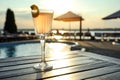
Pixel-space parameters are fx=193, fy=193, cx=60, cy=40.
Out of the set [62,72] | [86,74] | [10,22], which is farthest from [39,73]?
[10,22]

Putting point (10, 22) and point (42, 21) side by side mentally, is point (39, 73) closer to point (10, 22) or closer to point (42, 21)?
point (42, 21)

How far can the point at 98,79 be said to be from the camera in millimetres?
1341

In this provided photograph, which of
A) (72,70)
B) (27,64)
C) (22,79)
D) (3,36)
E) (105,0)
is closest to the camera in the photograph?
(22,79)

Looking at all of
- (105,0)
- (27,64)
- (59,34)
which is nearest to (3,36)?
(59,34)

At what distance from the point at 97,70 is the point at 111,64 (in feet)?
1.03

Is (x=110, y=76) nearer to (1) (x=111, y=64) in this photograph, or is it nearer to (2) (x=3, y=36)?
(1) (x=111, y=64)

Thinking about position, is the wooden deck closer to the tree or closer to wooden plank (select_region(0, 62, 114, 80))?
wooden plank (select_region(0, 62, 114, 80))

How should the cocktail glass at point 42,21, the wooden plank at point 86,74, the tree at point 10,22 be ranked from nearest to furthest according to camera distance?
the wooden plank at point 86,74
the cocktail glass at point 42,21
the tree at point 10,22

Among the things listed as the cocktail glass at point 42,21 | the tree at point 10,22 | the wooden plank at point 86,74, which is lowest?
the wooden plank at point 86,74

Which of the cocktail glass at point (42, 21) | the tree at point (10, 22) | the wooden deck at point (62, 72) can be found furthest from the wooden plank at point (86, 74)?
the tree at point (10, 22)

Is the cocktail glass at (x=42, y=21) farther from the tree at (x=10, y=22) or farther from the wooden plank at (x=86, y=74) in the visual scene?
the tree at (x=10, y=22)

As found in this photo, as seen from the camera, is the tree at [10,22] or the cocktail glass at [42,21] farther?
the tree at [10,22]

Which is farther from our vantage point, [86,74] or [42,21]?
[42,21]

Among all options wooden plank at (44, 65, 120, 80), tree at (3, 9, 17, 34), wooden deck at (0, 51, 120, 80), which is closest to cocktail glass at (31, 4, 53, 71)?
wooden deck at (0, 51, 120, 80)
